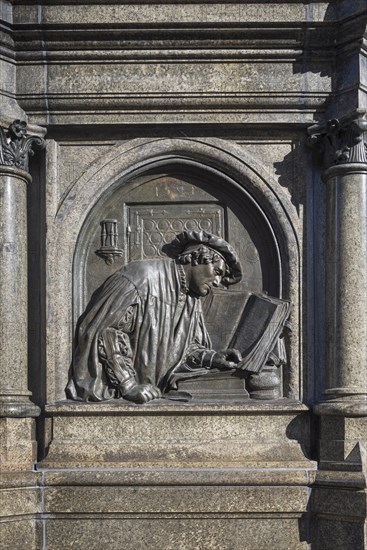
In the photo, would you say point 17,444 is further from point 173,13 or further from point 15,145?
point 173,13

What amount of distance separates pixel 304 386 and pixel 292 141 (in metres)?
2.54

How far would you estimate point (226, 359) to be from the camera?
41.2ft

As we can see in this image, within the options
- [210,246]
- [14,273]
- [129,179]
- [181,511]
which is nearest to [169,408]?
[181,511]

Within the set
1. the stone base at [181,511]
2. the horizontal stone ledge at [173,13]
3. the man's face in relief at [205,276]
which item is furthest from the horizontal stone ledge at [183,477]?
the horizontal stone ledge at [173,13]

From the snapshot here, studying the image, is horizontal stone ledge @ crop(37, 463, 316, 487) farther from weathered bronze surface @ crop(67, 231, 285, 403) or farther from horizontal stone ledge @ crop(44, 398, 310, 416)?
weathered bronze surface @ crop(67, 231, 285, 403)

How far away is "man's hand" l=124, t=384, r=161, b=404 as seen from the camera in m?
12.4

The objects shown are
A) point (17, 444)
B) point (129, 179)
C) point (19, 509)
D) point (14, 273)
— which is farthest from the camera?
point (129, 179)

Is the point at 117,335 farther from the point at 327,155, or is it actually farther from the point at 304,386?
the point at 327,155

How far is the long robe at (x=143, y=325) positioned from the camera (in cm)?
1257

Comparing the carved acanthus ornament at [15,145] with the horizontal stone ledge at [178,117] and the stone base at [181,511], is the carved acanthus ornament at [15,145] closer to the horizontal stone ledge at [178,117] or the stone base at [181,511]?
the horizontal stone ledge at [178,117]

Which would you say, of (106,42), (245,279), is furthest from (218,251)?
(106,42)

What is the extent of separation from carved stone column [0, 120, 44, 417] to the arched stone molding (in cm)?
31

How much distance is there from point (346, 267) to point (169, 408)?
7.39 ft

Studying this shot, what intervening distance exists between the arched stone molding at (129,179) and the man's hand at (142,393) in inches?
28.5
